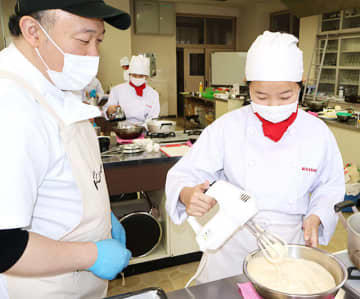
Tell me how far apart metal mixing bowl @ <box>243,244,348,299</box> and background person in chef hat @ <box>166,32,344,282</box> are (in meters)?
0.22

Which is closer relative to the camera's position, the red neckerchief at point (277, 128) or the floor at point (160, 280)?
the red neckerchief at point (277, 128)

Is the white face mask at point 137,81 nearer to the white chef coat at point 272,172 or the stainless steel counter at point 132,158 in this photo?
the stainless steel counter at point 132,158

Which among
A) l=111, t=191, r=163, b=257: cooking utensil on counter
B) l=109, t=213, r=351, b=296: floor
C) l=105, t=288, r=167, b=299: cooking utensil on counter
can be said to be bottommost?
l=109, t=213, r=351, b=296: floor

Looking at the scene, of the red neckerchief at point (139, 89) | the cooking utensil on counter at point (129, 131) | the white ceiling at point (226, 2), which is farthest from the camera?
the white ceiling at point (226, 2)

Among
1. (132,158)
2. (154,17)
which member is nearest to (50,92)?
(132,158)

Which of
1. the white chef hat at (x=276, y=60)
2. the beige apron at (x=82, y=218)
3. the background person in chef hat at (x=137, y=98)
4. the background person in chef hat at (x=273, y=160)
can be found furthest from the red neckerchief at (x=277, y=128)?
the background person in chef hat at (x=137, y=98)

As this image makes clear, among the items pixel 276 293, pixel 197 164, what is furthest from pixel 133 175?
pixel 276 293

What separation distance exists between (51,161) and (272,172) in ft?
2.49

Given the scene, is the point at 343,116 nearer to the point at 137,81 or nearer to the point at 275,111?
the point at 137,81

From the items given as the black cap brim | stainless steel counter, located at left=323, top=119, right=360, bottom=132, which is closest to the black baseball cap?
the black cap brim

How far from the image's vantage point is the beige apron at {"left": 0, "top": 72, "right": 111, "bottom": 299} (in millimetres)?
931

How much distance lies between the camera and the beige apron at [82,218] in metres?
0.93

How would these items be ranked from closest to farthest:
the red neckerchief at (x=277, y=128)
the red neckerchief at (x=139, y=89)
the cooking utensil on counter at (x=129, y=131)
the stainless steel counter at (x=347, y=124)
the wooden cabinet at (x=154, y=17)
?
the red neckerchief at (x=277, y=128)
the cooking utensil on counter at (x=129, y=131)
the stainless steel counter at (x=347, y=124)
the red neckerchief at (x=139, y=89)
the wooden cabinet at (x=154, y=17)

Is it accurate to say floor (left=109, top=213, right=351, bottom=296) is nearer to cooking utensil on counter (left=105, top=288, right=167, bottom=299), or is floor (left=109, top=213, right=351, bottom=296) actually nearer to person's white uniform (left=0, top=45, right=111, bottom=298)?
person's white uniform (left=0, top=45, right=111, bottom=298)
